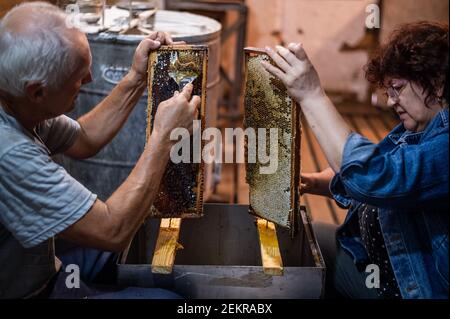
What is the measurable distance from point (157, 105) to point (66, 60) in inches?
15.3

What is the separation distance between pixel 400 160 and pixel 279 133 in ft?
1.70

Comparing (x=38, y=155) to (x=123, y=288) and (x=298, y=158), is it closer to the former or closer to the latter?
(x=123, y=288)

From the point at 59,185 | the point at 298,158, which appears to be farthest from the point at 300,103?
the point at 59,185

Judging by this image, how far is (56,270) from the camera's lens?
2.10 meters

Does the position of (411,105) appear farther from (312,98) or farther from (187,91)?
(187,91)

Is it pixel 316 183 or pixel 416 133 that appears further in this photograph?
pixel 316 183

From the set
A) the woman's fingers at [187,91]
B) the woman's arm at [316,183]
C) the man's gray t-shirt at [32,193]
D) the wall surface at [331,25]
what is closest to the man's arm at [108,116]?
the woman's fingers at [187,91]

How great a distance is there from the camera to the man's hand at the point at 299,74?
185cm

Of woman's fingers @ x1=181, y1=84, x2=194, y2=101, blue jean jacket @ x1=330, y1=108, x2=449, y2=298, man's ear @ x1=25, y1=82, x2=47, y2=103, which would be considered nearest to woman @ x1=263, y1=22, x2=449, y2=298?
blue jean jacket @ x1=330, y1=108, x2=449, y2=298

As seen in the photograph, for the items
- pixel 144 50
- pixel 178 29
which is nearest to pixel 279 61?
pixel 144 50

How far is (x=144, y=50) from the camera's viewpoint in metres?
2.15

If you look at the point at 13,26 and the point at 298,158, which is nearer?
the point at 13,26

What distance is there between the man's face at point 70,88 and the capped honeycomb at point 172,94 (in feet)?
0.89

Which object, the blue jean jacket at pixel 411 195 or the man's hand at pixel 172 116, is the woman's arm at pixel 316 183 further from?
the man's hand at pixel 172 116
